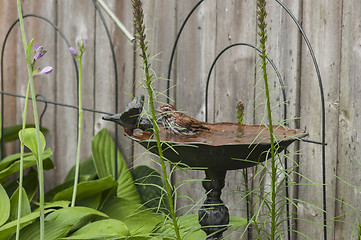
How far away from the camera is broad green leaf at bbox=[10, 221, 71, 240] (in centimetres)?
168

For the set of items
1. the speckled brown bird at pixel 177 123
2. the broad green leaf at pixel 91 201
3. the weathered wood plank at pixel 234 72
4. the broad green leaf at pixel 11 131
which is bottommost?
the broad green leaf at pixel 91 201

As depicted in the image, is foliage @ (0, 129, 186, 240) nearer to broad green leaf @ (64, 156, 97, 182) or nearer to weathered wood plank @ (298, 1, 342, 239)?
broad green leaf @ (64, 156, 97, 182)

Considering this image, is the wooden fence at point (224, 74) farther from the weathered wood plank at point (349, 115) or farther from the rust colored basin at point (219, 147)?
the rust colored basin at point (219, 147)

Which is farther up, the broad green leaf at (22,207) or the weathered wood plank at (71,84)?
the weathered wood plank at (71,84)

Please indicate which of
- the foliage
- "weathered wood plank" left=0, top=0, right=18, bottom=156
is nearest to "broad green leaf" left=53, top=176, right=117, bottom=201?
the foliage

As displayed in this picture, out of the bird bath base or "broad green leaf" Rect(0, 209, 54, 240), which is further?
"broad green leaf" Rect(0, 209, 54, 240)

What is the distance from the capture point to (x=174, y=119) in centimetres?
136

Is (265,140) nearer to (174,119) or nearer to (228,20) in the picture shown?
(174,119)

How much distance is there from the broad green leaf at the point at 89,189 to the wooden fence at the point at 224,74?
15 centimetres

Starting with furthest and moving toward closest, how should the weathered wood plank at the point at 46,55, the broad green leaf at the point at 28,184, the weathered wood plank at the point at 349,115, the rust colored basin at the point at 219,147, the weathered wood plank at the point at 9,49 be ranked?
the weathered wood plank at the point at 9,49 → the weathered wood plank at the point at 46,55 → the broad green leaf at the point at 28,184 → the weathered wood plank at the point at 349,115 → the rust colored basin at the point at 219,147

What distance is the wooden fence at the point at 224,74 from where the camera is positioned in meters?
1.67

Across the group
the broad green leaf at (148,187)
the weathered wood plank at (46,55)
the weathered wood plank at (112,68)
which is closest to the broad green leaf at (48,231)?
the broad green leaf at (148,187)

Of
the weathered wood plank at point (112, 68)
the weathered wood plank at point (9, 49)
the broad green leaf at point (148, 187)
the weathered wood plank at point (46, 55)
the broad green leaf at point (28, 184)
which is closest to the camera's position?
the broad green leaf at point (148, 187)

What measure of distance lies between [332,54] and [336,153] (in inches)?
11.6
